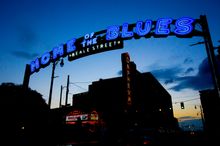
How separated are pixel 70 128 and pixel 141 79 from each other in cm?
3091

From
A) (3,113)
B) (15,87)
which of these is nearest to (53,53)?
(15,87)

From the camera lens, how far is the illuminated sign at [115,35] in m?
16.1

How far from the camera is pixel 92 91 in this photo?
52250mm

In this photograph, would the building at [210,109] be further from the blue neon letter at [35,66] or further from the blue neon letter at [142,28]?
the blue neon letter at [35,66]

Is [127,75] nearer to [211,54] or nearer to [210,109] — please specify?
[211,54]

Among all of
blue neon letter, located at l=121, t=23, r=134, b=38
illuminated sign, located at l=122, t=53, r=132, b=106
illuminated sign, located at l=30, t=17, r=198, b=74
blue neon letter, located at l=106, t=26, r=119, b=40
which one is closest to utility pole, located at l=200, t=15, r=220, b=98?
illuminated sign, located at l=30, t=17, r=198, b=74

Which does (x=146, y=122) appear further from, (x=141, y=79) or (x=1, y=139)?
(x=1, y=139)

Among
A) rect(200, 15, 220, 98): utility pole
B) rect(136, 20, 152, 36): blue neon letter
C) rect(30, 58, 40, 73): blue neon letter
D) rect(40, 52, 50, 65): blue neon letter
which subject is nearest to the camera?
rect(200, 15, 220, 98): utility pole

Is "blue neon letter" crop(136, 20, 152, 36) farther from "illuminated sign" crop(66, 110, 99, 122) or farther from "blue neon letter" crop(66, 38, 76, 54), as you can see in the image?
"illuminated sign" crop(66, 110, 99, 122)

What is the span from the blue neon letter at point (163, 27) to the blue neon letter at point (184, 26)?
0.73 metres

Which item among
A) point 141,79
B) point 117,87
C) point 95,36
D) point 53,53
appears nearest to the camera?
point 95,36

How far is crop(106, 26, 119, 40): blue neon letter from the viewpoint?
737 inches

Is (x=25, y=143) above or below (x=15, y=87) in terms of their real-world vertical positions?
below

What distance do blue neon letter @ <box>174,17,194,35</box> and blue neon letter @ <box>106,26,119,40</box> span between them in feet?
18.0
